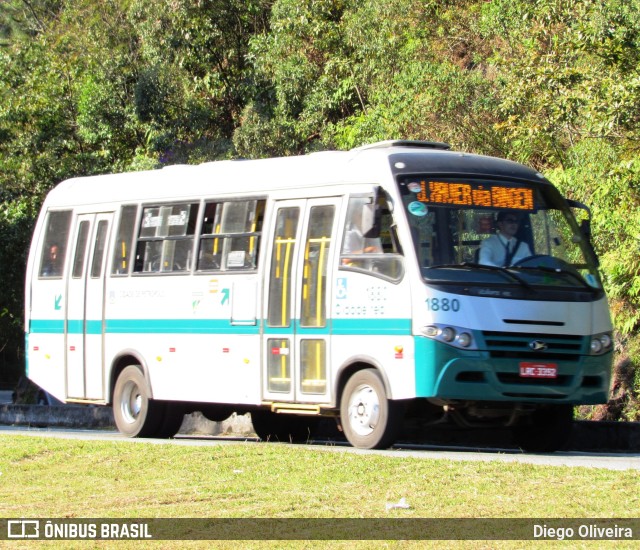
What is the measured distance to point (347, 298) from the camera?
13.2 m

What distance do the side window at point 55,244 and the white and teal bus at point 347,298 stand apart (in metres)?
0.70

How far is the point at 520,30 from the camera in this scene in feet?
76.3

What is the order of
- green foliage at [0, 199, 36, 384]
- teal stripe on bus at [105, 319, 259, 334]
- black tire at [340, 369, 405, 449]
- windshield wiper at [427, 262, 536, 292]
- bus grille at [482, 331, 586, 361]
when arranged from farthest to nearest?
green foliage at [0, 199, 36, 384], teal stripe on bus at [105, 319, 259, 334], black tire at [340, 369, 405, 449], windshield wiper at [427, 262, 536, 292], bus grille at [482, 331, 586, 361]

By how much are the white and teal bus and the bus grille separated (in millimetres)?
16

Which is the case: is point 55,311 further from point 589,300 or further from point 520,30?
point 520,30

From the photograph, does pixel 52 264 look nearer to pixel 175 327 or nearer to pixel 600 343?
pixel 175 327

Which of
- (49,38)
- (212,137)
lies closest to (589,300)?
(212,137)

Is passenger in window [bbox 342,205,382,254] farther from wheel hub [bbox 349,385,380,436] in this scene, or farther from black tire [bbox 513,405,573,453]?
black tire [bbox 513,405,573,453]

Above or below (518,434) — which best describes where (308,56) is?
above

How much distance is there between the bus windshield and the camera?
1246 cm

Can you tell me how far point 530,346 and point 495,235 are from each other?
3.91 ft

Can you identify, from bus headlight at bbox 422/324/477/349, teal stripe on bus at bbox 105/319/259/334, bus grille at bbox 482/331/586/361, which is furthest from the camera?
teal stripe on bus at bbox 105/319/259/334

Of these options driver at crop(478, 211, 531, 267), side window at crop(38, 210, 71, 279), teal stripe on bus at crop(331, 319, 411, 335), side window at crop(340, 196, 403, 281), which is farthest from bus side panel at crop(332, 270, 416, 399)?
side window at crop(38, 210, 71, 279)

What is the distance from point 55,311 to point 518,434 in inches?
270
